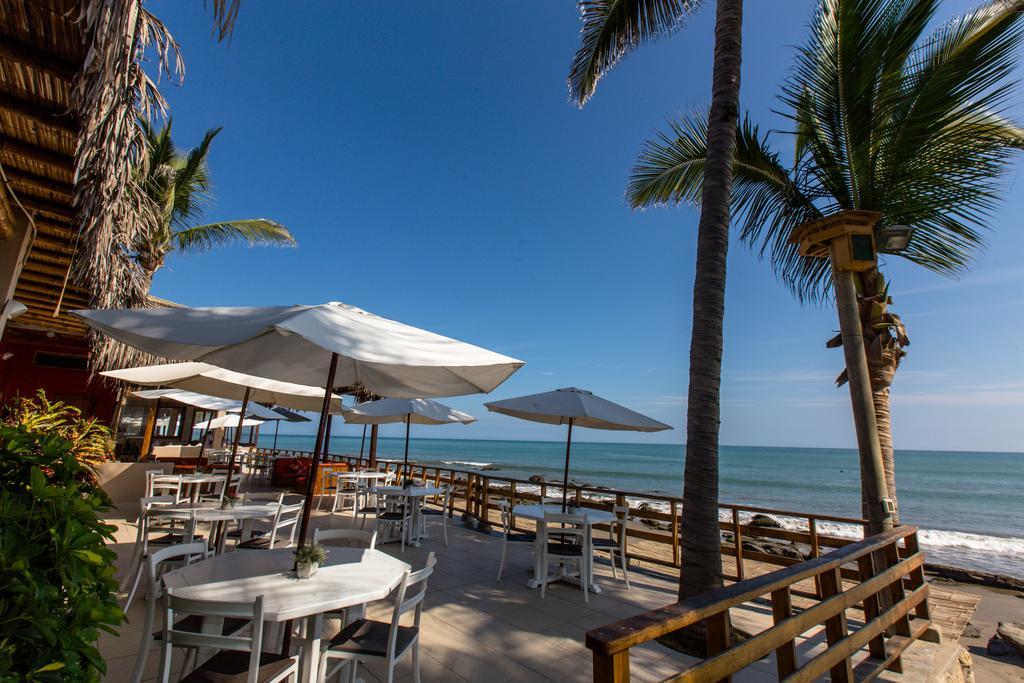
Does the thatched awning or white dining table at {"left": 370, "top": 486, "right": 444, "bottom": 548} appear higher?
the thatched awning

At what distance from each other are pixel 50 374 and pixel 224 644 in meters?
14.3

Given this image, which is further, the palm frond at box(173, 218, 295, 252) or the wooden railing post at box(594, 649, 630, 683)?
the palm frond at box(173, 218, 295, 252)

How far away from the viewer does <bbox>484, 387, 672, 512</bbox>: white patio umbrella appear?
520 cm

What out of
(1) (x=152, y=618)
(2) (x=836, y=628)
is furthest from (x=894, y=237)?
(1) (x=152, y=618)

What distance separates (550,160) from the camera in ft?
41.2

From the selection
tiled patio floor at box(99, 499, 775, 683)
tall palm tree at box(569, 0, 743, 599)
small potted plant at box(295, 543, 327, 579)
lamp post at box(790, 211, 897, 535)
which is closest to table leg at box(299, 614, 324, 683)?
small potted plant at box(295, 543, 327, 579)

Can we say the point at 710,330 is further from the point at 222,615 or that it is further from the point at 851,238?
the point at 222,615

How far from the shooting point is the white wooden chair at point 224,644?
1.75m

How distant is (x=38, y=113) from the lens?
8.08 feet

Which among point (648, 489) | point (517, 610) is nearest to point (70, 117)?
point (517, 610)

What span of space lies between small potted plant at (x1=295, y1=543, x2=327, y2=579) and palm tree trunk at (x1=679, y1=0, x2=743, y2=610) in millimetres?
2615

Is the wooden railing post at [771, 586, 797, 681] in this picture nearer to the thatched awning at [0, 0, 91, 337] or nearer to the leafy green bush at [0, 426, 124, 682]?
the leafy green bush at [0, 426, 124, 682]

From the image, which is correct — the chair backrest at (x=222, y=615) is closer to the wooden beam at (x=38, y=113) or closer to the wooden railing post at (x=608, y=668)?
the wooden railing post at (x=608, y=668)

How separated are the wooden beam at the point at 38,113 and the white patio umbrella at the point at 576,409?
4.42m
